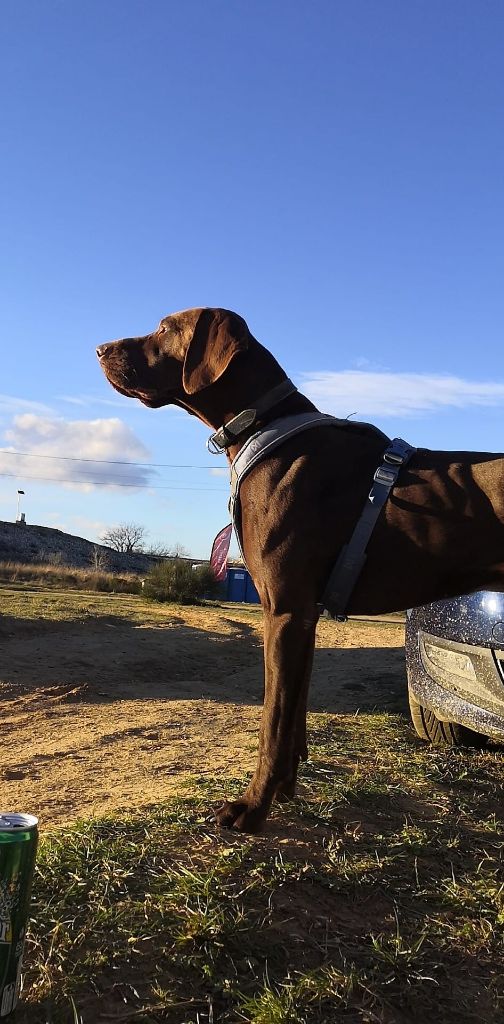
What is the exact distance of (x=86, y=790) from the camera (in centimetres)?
422

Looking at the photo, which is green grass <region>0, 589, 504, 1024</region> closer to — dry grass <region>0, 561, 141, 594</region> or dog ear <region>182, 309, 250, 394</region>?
dog ear <region>182, 309, 250, 394</region>

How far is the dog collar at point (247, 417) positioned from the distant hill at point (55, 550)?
44113 mm

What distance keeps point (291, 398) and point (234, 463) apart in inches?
16.8

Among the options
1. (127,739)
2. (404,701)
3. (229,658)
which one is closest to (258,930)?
(127,739)

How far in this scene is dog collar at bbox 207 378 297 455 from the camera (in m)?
3.35

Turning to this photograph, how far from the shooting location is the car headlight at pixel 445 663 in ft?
14.7

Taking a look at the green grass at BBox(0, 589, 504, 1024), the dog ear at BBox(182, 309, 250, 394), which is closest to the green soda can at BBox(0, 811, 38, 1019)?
the green grass at BBox(0, 589, 504, 1024)

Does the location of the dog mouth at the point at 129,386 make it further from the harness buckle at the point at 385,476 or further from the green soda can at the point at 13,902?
the green soda can at the point at 13,902

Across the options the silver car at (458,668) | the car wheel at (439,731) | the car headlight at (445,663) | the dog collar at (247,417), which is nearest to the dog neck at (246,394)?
the dog collar at (247,417)

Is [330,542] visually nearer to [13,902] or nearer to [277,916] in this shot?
[277,916]

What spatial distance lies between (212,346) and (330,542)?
3.43ft

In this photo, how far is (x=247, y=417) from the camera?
334 centimetres

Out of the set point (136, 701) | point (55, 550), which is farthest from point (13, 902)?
point (55, 550)

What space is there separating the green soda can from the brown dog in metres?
1.15
